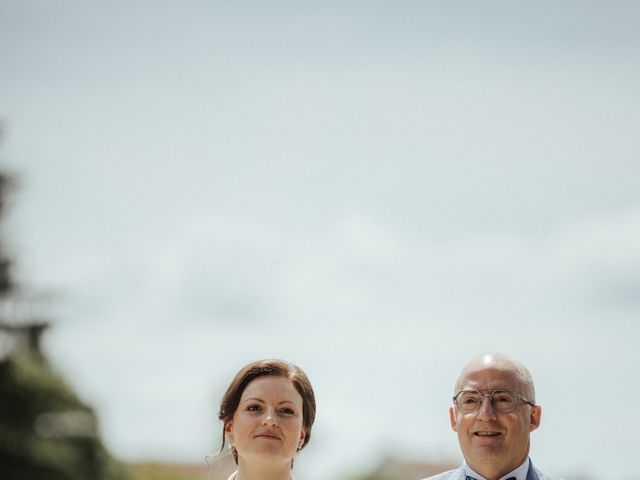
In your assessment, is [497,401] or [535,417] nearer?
[497,401]

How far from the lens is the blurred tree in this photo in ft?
69.9

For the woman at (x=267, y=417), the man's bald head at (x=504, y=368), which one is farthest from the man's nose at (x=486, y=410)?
the woman at (x=267, y=417)

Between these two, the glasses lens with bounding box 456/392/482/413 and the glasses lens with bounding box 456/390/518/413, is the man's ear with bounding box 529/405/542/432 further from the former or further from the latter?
the glasses lens with bounding box 456/392/482/413

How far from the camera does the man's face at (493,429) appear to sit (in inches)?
246

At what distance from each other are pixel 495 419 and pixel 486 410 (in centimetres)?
7

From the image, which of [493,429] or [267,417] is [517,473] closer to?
[493,429]

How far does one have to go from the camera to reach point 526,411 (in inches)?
250

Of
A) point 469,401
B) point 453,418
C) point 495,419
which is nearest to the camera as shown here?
point 495,419

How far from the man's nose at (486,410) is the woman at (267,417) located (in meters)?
0.95

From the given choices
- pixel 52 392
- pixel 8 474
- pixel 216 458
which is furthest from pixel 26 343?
pixel 216 458

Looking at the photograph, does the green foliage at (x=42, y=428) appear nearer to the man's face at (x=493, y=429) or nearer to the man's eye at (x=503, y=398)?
the man's face at (x=493, y=429)

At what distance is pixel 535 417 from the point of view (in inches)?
253

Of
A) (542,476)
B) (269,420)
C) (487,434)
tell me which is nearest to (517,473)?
(542,476)

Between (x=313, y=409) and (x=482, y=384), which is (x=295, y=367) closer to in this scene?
(x=313, y=409)
